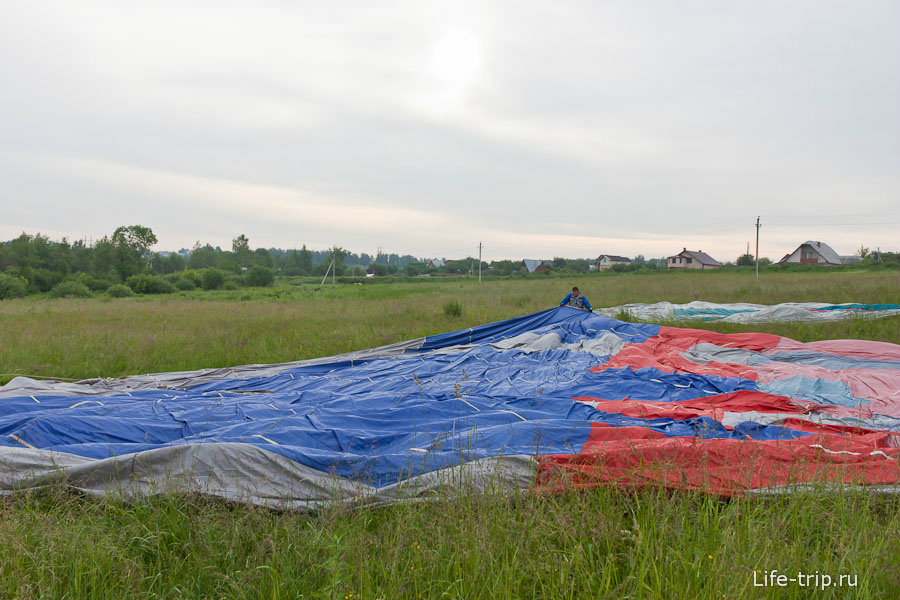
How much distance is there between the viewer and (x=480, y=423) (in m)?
3.99

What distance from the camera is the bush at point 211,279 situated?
43.0 meters

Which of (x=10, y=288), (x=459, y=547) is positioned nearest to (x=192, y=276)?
(x=10, y=288)

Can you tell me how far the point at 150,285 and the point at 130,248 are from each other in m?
13.0

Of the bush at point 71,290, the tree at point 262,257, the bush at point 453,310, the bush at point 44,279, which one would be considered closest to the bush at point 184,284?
the bush at point 71,290

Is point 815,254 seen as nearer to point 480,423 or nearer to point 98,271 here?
point 480,423

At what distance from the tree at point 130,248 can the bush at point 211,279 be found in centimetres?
996

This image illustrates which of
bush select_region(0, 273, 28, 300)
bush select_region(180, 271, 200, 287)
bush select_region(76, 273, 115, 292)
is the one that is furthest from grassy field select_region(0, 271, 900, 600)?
bush select_region(76, 273, 115, 292)

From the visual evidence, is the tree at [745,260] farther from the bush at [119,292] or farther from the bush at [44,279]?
the bush at [44,279]

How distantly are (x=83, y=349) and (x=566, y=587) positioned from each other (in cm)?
929

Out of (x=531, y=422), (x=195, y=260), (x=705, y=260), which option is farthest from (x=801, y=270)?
(x=195, y=260)

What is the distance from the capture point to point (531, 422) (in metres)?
3.77

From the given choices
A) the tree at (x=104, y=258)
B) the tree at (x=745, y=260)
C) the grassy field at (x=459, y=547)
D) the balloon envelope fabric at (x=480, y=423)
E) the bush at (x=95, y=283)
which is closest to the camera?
the grassy field at (x=459, y=547)

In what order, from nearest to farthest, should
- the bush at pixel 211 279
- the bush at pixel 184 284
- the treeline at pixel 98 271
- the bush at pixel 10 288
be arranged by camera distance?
the bush at pixel 10 288
the treeline at pixel 98 271
the bush at pixel 184 284
the bush at pixel 211 279

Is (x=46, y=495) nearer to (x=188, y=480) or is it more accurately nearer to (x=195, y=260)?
(x=188, y=480)
